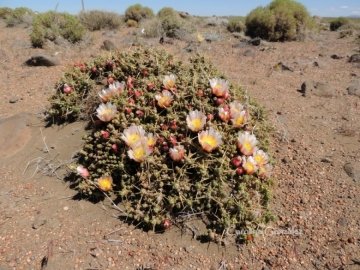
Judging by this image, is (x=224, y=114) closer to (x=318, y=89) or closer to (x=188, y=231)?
(x=188, y=231)

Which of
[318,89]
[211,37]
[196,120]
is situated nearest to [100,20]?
[211,37]

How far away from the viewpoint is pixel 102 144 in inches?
119

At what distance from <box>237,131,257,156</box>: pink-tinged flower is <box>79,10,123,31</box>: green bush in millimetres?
11259

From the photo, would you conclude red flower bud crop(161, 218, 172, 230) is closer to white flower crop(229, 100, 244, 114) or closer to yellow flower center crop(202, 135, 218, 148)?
yellow flower center crop(202, 135, 218, 148)

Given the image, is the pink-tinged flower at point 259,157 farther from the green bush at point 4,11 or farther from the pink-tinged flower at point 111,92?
the green bush at point 4,11

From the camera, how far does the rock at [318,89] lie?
5457 mm

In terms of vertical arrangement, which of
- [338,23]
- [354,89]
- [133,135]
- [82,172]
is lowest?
[338,23]

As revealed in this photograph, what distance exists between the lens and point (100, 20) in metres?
13.2

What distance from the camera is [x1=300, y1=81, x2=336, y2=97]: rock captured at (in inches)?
215

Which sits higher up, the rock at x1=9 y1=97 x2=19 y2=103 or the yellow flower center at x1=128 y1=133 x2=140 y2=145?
the yellow flower center at x1=128 y1=133 x2=140 y2=145

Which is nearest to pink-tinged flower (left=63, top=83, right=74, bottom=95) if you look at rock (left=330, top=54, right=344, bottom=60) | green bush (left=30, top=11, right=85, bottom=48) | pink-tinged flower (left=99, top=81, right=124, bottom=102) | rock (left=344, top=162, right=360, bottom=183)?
pink-tinged flower (left=99, top=81, right=124, bottom=102)

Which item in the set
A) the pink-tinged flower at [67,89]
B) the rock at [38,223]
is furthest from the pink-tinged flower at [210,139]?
the pink-tinged flower at [67,89]

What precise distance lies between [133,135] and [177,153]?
368 millimetres

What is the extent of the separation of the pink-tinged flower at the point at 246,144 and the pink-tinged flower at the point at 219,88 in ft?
1.46
